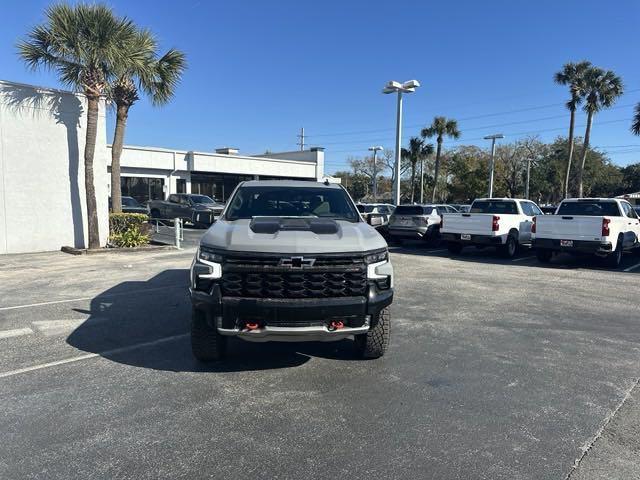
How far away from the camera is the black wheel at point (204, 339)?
15.2ft

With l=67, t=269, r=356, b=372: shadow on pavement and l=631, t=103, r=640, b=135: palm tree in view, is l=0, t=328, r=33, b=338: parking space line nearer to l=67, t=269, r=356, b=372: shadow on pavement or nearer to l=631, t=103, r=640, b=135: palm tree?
l=67, t=269, r=356, b=372: shadow on pavement

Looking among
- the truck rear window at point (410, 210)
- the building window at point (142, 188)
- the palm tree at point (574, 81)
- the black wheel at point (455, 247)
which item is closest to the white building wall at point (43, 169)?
the truck rear window at point (410, 210)

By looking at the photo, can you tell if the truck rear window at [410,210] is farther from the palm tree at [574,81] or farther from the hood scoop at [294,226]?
the palm tree at [574,81]

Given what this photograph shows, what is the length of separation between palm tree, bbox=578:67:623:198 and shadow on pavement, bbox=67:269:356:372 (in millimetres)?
34801

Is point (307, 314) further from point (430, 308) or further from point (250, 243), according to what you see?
point (430, 308)

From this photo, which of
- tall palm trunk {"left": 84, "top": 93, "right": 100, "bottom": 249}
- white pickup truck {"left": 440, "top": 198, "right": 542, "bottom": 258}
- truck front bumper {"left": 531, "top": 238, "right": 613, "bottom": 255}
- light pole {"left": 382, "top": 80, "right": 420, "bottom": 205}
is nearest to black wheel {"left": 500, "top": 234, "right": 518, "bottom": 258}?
white pickup truck {"left": 440, "top": 198, "right": 542, "bottom": 258}

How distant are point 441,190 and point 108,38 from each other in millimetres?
57950

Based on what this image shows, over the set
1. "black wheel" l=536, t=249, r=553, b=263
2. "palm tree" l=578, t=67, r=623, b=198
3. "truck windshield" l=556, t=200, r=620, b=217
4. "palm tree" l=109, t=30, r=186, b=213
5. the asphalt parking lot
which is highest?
"palm tree" l=578, t=67, r=623, b=198

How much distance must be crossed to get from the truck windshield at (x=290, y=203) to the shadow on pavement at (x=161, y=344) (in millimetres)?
1520

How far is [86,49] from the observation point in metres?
13.2

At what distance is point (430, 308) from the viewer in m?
7.70

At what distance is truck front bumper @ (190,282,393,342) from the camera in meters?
4.14

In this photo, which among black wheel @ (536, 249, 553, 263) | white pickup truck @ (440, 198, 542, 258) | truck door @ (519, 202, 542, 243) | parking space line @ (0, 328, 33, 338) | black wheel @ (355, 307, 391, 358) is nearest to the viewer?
black wheel @ (355, 307, 391, 358)

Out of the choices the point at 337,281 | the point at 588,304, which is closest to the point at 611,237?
the point at 588,304
